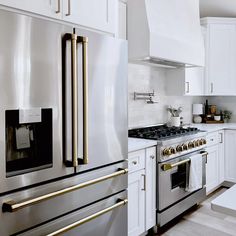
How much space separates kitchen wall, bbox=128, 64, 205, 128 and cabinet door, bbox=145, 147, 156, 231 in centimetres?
77

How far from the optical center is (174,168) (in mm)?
2914

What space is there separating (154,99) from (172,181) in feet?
3.94

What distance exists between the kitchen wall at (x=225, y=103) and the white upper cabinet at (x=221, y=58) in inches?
17.4

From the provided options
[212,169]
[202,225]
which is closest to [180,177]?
[202,225]

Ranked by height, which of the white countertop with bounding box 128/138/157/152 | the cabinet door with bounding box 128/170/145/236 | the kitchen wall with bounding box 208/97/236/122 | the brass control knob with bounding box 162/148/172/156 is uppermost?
the kitchen wall with bounding box 208/97/236/122

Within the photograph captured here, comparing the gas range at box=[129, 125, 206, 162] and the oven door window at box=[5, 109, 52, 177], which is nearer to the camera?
the oven door window at box=[5, 109, 52, 177]

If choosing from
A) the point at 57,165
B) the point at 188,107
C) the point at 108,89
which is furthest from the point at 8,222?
the point at 188,107

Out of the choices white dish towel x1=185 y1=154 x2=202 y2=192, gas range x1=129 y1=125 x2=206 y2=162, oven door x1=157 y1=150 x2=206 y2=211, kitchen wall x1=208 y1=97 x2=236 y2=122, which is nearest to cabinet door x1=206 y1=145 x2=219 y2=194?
gas range x1=129 y1=125 x2=206 y2=162

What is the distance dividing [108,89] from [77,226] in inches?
34.1

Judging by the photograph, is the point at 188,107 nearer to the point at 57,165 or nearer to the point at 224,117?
the point at 224,117

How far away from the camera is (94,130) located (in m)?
1.80

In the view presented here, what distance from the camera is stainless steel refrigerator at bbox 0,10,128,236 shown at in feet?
4.55

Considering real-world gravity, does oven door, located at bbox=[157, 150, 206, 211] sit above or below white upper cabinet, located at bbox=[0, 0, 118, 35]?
below

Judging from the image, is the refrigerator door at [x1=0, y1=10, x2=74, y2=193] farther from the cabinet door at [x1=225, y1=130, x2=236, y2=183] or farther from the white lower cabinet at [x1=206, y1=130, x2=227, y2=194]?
the cabinet door at [x1=225, y1=130, x2=236, y2=183]
